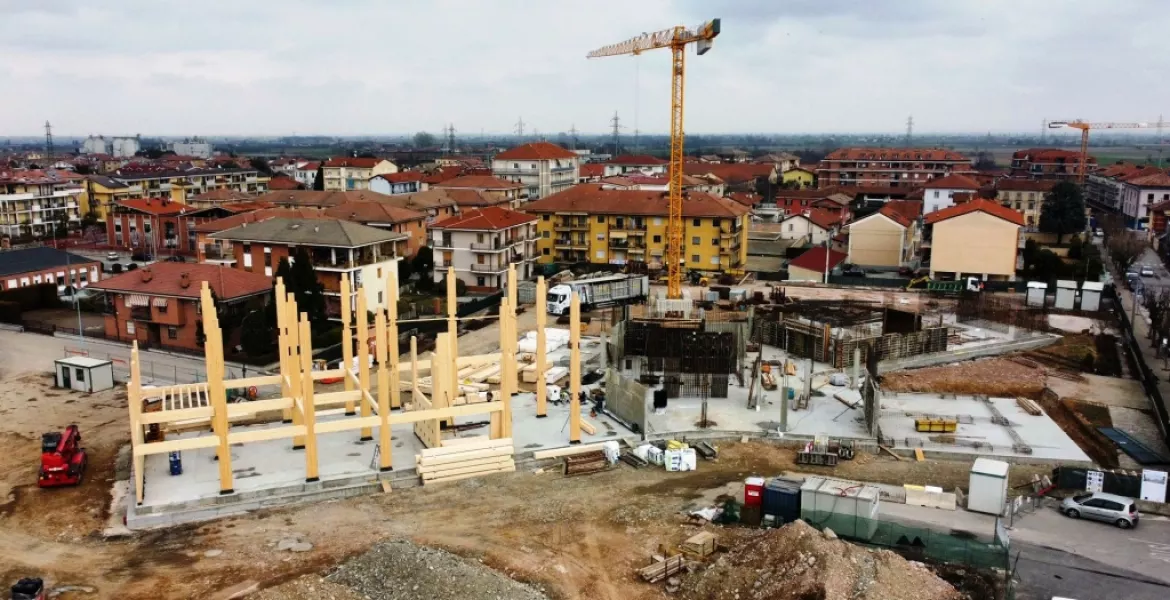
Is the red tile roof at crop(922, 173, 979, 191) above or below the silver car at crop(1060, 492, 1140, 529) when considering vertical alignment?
above

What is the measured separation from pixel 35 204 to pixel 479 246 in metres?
45.6

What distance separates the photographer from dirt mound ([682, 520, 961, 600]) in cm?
1458

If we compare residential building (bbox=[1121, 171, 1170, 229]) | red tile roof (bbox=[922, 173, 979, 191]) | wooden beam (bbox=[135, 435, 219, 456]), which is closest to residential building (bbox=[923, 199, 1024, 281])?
red tile roof (bbox=[922, 173, 979, 191])

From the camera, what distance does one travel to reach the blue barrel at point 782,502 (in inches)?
727

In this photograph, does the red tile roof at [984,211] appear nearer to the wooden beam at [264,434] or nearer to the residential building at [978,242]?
the residential building at [978,242]

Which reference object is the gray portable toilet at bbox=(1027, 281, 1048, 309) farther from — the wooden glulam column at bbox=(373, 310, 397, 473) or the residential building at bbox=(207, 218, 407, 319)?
the wooden glulam column at bbox=(373, 310, 397, 473)

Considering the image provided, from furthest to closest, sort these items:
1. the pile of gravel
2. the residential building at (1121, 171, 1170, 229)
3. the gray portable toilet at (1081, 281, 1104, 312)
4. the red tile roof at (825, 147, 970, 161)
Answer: the red tile roof at (825, 147, 970, 161)
the residential building at (1121, 171, 1170, 229)
the gray portable toilet at (1081, 281, 1104, 312)
the pile of gravel

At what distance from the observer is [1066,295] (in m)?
43.2

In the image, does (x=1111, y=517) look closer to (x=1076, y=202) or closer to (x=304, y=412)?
(x=304, y=412)

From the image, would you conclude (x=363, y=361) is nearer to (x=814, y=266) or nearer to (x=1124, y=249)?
(x=814, y=266)

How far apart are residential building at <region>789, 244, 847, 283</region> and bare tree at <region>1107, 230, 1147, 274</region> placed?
19582mm

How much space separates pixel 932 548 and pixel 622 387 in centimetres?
1035

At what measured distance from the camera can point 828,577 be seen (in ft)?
48.0

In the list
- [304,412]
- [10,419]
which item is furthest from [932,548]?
[10,419]
